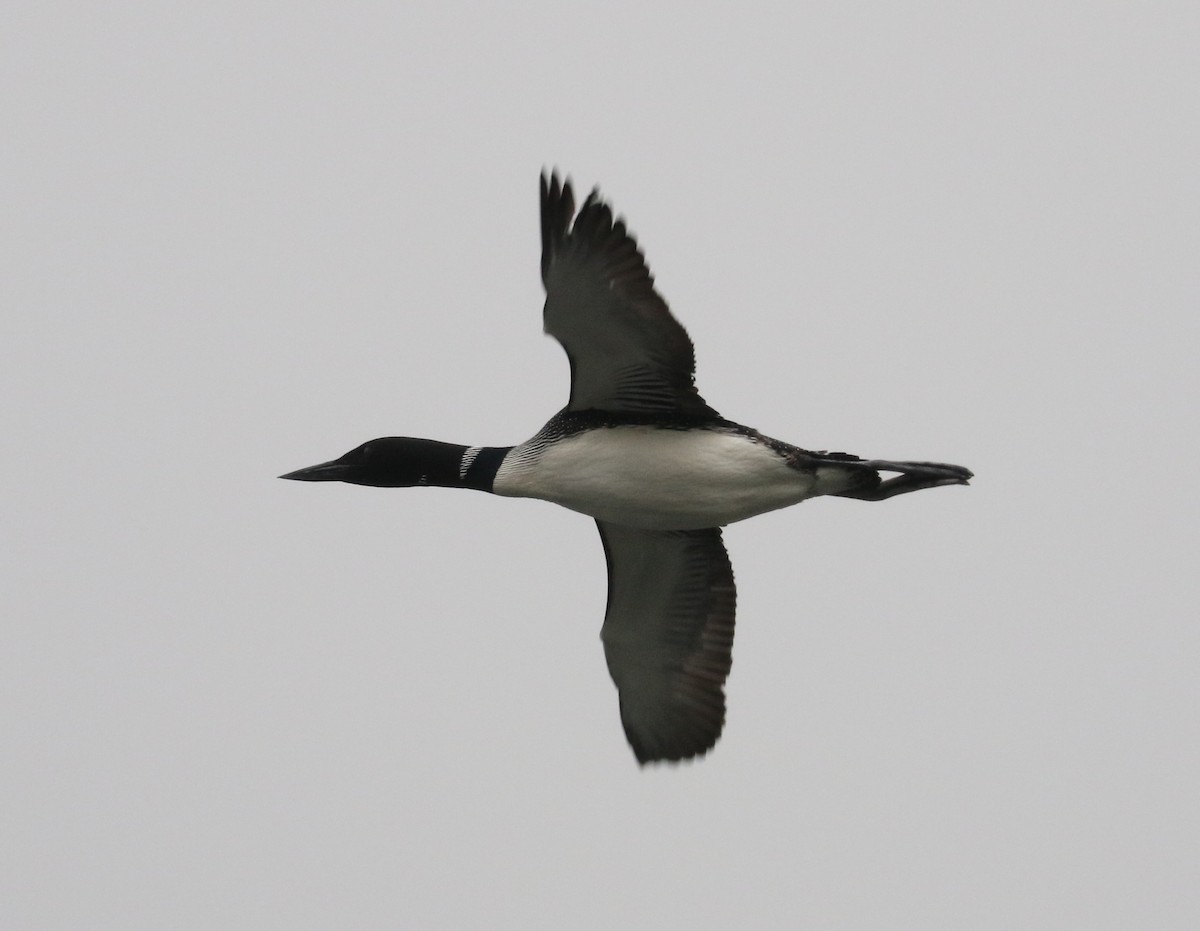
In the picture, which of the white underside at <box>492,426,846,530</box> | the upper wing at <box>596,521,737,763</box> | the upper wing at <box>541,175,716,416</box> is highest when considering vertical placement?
the upper wing at <box>541,175,716,416</box>

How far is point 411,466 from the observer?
34.6ft

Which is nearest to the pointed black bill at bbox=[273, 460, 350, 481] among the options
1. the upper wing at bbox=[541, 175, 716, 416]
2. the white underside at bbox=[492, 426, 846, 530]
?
the white underside at bbox=[492, 426, 846, 530]

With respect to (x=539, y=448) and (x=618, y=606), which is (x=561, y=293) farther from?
(x=618, y=606)

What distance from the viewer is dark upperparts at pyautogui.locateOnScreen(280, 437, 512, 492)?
10258 millimetres

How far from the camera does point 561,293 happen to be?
9.28m

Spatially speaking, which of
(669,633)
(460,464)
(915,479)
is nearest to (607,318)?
(460,464)

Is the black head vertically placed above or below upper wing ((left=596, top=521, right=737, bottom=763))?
above

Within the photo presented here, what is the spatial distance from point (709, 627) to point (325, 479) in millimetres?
2553

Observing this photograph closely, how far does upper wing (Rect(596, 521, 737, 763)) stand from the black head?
110 cm

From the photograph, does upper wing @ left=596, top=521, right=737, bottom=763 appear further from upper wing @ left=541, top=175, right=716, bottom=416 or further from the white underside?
upper wing @ left=541, top=175, right=716, bottom=416

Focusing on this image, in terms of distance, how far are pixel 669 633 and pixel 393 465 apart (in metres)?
2.03

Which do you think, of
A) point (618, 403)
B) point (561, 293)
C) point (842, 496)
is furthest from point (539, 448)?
point (842, 496)

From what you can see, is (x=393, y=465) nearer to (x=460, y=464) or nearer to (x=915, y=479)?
(x=460, y=464)

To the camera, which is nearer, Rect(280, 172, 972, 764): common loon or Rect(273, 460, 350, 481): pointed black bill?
Rect(280, 172, 972, 764): common loon
